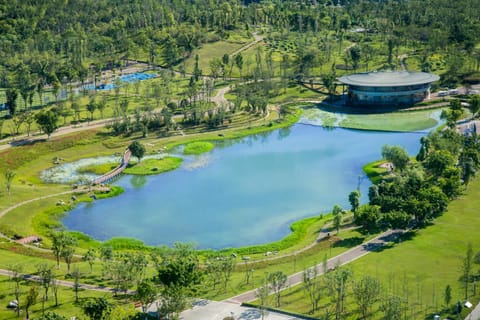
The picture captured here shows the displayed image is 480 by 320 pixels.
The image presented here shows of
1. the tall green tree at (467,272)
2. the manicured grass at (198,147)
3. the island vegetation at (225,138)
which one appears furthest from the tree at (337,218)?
the manicured grass at (198,147)

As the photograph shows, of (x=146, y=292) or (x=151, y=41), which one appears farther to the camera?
(x=151, y=41)

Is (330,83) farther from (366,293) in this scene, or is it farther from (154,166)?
(366,293)

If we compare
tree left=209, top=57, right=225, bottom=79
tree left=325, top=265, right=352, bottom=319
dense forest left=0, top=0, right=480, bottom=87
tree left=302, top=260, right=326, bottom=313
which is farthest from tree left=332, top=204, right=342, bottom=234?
tree left=209, top=57, right=225, bottom=79

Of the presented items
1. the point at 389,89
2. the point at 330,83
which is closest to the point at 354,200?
the point at 389,89

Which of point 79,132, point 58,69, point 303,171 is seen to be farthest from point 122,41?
point 303,171

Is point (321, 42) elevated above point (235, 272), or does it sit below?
above

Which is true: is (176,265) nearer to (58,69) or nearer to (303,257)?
(303,257)
